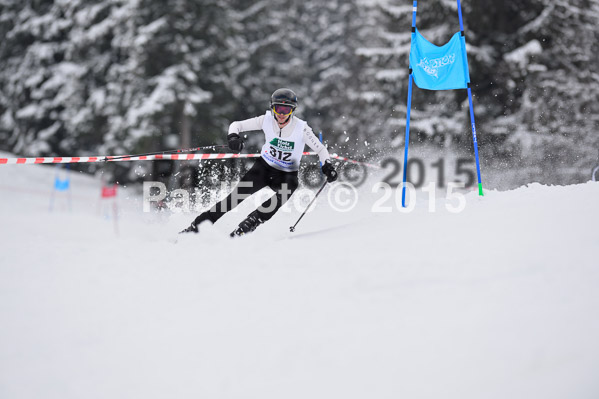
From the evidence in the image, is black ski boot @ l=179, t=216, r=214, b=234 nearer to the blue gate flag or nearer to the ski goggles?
the ski goggles

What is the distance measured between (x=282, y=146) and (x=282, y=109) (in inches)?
21.1

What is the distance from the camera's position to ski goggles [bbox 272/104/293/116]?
5.98 metres

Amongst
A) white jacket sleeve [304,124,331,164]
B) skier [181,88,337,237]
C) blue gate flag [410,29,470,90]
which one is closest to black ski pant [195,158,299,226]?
skier [181,88,337,237]

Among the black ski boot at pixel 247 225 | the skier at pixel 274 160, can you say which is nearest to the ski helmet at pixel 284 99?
the skier at pixel 274 160

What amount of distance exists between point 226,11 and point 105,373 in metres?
17.2

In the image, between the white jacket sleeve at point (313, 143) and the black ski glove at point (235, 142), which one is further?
the white jacket sleeve at point (313, 143)

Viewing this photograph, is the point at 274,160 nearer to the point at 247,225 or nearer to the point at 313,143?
the point at 313,143

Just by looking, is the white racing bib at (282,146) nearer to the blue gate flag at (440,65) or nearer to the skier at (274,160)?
the skier at (274,160)

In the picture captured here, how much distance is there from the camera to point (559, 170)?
38.7ft

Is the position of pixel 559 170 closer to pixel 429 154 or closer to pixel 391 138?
pixel 429 154

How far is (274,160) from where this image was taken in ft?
21.2

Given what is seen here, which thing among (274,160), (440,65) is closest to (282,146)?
(274,160)

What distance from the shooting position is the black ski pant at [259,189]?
20.1ft

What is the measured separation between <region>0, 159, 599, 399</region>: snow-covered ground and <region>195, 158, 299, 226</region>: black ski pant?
1.03 metres
